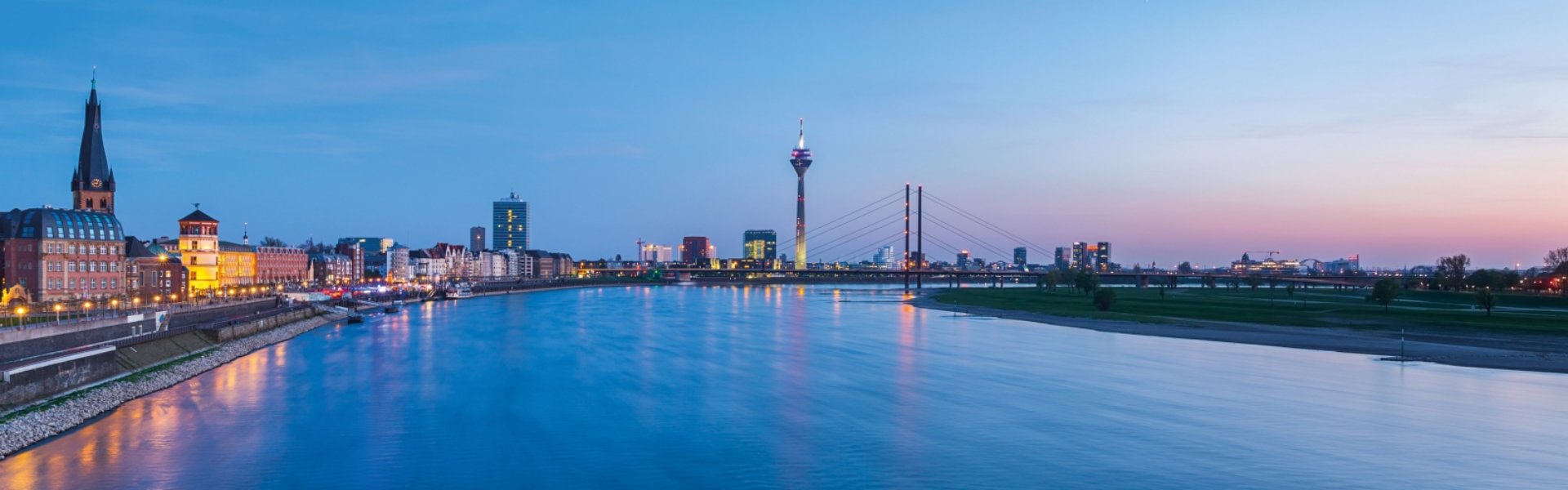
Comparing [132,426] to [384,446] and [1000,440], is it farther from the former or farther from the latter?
[1000,440]

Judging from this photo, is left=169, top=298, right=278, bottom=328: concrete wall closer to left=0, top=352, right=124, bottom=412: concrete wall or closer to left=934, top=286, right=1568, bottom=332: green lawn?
left=0, top=352, right=124, bottom=412: concrete wall

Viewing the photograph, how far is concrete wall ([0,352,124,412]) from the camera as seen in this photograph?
2239cm

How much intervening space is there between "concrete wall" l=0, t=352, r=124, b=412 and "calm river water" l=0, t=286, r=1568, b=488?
161 centimetres

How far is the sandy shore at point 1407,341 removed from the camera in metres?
34.9

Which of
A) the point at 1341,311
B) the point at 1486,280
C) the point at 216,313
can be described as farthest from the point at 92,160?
the point at 1486,280

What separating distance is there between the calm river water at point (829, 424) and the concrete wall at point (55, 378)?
5.29 ft

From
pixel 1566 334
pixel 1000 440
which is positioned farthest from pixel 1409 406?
pixel 1566 334

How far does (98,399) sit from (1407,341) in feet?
155

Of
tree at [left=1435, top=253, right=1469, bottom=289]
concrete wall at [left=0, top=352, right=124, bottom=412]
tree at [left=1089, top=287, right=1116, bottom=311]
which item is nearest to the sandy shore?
tree at [left=1089, top=287, right=1116, bottom=311]

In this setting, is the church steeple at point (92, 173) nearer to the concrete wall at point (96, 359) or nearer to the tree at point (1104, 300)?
the concrete wall at point (96, 359)

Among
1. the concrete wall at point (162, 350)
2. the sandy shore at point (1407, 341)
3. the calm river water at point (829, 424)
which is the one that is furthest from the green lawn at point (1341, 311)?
the concrete wall at point (162, 350)

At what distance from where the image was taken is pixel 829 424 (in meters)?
25.1

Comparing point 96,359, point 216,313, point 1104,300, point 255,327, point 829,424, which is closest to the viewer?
point 829,424

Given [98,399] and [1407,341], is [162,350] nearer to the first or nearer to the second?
[98,399]
